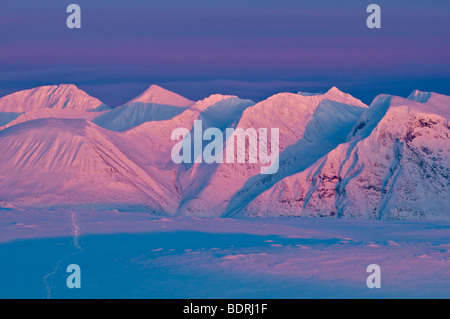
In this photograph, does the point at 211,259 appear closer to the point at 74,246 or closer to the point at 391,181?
the point at 74,246

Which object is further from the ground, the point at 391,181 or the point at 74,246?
the point at 391,181

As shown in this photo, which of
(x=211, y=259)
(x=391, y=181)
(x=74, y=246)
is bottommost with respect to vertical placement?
(x=211, y=259)

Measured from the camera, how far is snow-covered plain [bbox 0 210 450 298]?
32656 millimetres

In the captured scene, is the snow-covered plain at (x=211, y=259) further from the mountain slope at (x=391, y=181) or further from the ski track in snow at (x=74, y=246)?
the mountain slope at (x=391, y=181)

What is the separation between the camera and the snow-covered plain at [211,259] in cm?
3266

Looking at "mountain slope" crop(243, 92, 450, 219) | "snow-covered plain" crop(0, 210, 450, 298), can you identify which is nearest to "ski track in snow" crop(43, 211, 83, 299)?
"snow-covered plain" crop(0, 210, 450, 298)

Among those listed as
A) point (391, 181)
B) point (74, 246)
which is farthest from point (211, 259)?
point (391, 181)

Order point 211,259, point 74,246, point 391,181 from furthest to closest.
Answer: point 391,181 < point 74,246 < point 211,259

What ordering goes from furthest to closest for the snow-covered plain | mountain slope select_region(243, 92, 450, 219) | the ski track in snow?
mountain slope select_region(243, 92, 450, 219), the ski track in snow, the snow-covered plain

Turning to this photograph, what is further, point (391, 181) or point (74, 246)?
point (391, 181)

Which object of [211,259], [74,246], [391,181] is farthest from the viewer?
[391,181]

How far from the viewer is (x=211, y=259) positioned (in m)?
40.2

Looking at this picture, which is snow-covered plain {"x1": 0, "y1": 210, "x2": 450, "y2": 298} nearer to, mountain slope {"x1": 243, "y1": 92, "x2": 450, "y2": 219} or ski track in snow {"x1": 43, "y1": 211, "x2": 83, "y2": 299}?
ski track in snow {"x1": 43, "y1": 211, "x2": 83, "y2": 299}
